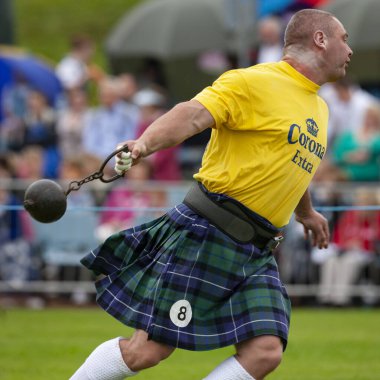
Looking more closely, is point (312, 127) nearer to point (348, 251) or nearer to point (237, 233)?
point (237, 233)

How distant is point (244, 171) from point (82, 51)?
9566 millimetres

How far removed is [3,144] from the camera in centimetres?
1286

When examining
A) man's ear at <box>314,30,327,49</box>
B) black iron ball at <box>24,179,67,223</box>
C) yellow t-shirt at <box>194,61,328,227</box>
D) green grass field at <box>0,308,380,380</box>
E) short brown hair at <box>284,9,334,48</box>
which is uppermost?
short brown hair at <box>284,9,334,48</box>

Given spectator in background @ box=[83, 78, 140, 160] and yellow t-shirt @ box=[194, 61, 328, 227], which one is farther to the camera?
spectator in background @ box=[83, 78, 140, 160]

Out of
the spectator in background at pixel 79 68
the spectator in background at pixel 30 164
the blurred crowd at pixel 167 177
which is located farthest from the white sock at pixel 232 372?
the spectator in background at pixel 79 68

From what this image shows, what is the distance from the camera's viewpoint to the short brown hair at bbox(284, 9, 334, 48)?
4.94 m

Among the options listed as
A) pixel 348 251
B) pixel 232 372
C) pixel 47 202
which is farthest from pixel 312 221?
pixel 348 251

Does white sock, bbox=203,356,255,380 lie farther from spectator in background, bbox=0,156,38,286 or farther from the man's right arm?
spectator in background, bbox=0,156,38,286

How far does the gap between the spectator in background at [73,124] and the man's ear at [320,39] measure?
800 centimetres

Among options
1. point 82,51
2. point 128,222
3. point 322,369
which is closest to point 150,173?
point 128,222

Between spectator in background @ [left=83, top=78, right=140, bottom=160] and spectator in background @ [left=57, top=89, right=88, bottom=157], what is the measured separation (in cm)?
Result: 62

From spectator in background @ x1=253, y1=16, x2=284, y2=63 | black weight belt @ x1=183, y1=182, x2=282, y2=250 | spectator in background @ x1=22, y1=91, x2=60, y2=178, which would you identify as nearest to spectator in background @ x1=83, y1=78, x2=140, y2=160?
spectator in background @ x1=22, y1=91, x2=60, y2=178

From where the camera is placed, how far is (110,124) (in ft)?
39.5

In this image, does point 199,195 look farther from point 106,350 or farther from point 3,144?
point 3,144
